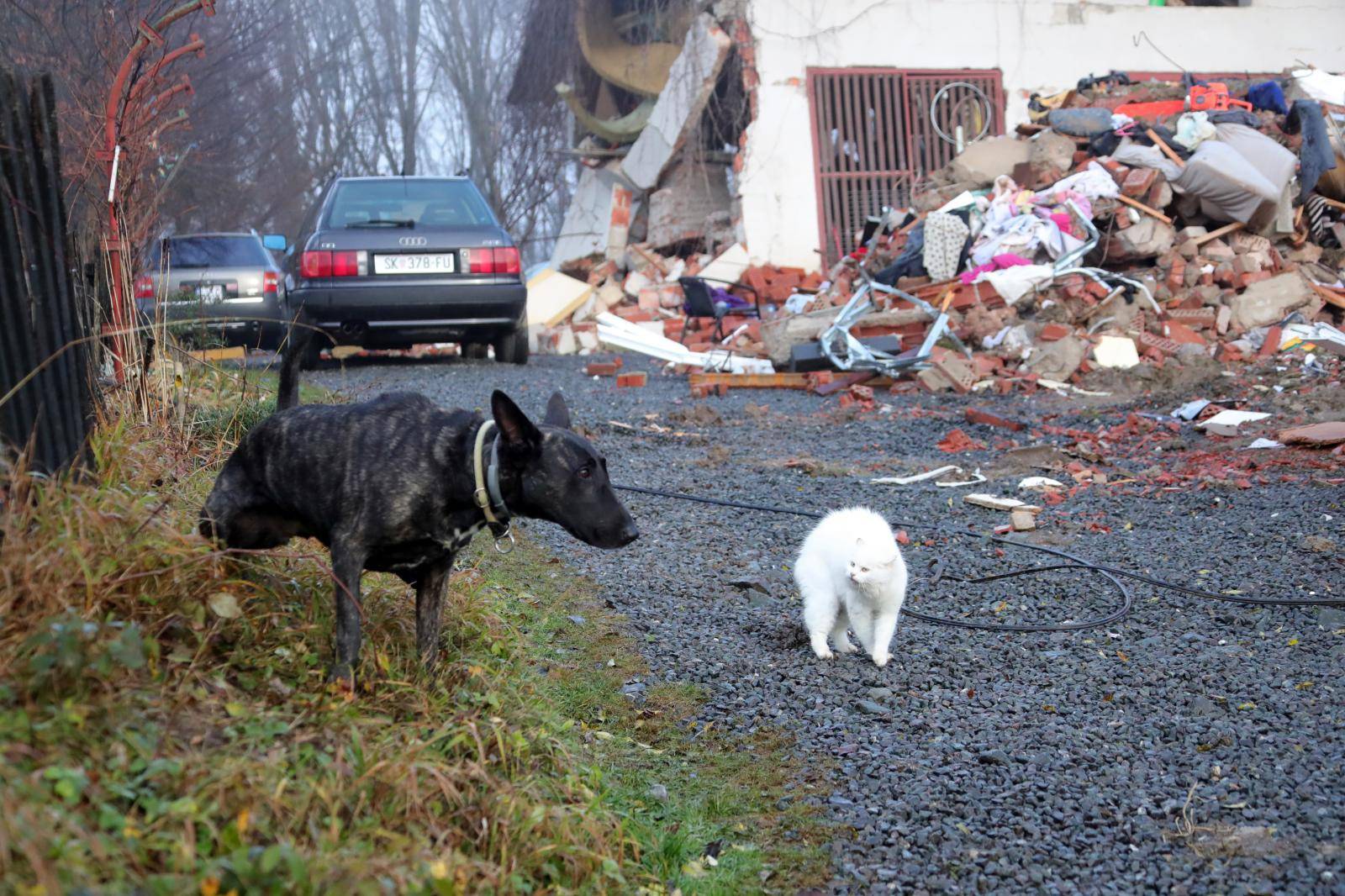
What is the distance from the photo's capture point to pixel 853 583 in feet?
16.7

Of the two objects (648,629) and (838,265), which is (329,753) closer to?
(648,629)

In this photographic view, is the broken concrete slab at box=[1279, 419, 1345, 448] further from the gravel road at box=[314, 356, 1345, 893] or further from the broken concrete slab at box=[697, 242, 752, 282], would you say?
the broken concrete slab at box=[697, 242, 752, 282]

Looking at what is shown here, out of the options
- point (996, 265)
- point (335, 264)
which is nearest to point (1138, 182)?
point (996, 265)

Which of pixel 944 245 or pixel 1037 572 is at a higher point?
pixel 944 245

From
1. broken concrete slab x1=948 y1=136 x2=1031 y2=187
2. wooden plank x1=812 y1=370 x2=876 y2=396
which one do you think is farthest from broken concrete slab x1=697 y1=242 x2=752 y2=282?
wooden plank x1=812 y1=370 x2=876 y2=396

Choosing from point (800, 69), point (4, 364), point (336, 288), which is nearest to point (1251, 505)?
point (4, 364)

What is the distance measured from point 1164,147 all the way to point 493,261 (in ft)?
30.7

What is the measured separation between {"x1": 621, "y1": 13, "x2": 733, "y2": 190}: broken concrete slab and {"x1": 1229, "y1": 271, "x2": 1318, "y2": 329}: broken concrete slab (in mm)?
9112

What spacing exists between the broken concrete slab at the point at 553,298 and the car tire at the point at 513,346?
216 inches

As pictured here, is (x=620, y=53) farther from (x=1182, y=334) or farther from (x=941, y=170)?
(x=1182, y=334)

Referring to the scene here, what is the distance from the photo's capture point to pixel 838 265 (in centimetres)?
1783

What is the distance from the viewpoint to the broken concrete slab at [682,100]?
1959 centimetres

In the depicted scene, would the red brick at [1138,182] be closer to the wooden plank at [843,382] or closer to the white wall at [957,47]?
the white wall at [957,47]

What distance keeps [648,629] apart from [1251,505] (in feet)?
14.4
